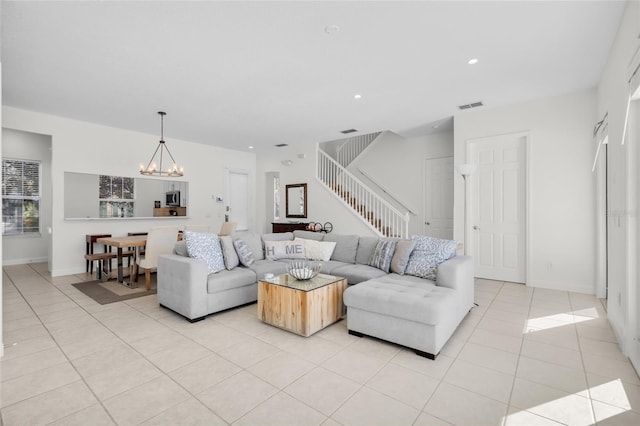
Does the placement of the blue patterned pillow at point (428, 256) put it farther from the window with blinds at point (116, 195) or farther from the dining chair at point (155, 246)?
the window with blinds at point (116, 195)

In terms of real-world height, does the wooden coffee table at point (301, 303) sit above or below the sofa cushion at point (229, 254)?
below

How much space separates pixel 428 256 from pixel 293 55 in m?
2.62

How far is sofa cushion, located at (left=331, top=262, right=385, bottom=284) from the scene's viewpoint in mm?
3730

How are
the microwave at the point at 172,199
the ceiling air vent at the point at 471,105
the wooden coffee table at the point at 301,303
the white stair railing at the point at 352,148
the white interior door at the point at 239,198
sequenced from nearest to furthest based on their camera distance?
the wooden coffee table at the point at 301,303 < the ceiling air vent at the point at 471,105 < the microwave at the point at 172,199 < the white stair railing at the point at 352,148 < the white interior door at the point at 239,198

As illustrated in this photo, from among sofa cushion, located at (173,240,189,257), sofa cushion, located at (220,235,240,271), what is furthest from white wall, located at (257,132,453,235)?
sofa cushion, located at (173,240,189,257)

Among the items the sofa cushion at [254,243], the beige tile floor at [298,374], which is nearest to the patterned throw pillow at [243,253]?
the sofa cushion at [254,243]

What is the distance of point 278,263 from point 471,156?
143 inches

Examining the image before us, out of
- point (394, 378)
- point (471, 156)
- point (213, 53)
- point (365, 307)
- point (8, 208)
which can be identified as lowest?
point (394, 378)

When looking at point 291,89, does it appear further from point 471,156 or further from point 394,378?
point 394,378

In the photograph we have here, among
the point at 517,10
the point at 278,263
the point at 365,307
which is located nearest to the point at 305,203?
the point at 278,263

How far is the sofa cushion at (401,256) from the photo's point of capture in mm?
3678

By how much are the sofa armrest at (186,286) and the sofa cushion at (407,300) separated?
1.53 m

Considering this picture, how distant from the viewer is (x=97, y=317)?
11.2ft

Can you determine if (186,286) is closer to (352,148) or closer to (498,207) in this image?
(498,207)
